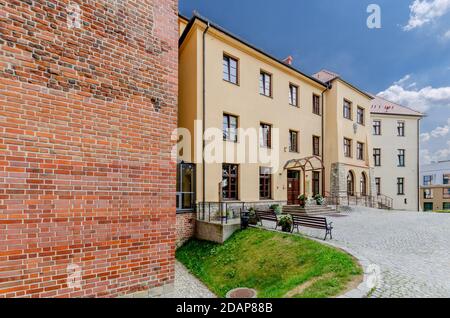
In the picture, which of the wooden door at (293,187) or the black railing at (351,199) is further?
the black railing at (351,199)

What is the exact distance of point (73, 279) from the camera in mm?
3672

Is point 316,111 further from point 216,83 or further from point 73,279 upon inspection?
point 73,279

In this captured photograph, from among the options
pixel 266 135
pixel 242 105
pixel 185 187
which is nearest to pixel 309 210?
pixel 266 135

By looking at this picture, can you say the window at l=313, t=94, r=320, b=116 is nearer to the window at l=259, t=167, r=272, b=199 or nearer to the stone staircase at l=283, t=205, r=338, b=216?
the window at l=259, t=167, r=272, b=199

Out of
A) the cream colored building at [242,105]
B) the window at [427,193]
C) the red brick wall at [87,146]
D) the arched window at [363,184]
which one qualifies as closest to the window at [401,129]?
the arched window at [363,184]

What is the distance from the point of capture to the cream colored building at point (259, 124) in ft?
40.8

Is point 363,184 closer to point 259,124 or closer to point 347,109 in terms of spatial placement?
point 347,109

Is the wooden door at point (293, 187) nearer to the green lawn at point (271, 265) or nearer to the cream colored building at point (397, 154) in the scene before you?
the green lawn at point (271, 265)

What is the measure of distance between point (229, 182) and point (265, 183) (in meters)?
2.88

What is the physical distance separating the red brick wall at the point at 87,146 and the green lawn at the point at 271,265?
2771 millimetres

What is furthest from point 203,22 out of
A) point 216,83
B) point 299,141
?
point 299,141

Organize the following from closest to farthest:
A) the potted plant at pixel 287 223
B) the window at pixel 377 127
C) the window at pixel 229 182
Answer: the potted plant at pixel 287 223 < the window at pixel 229 182 < the window at pixel 377 127

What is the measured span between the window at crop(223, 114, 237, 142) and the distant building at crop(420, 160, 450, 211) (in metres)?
52.7
